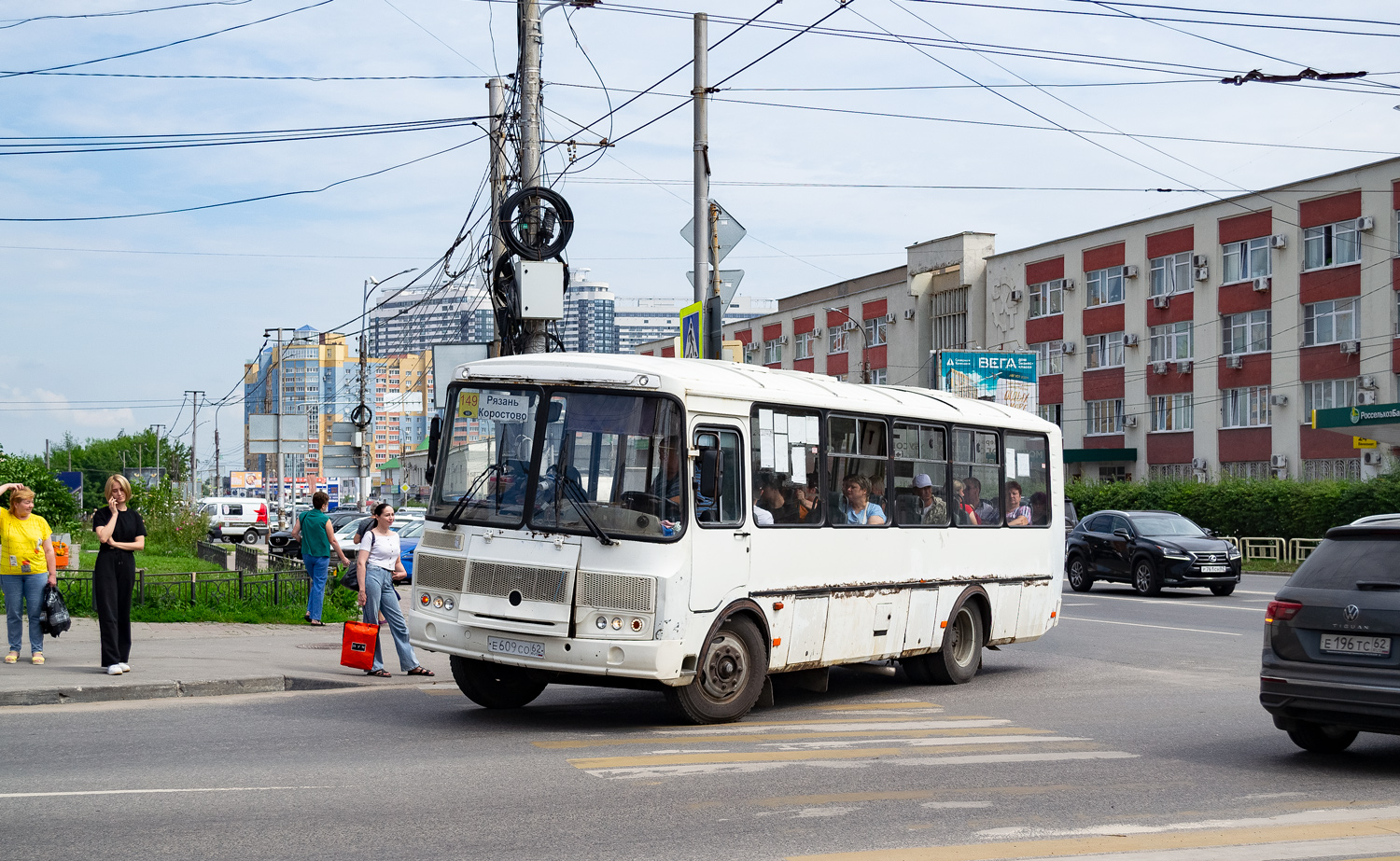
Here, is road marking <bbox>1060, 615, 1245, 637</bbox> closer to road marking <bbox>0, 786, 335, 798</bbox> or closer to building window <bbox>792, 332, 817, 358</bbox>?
road marking <bbox>0, 786, 335, 798</bbox>

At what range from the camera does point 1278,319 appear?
49719 millimetres

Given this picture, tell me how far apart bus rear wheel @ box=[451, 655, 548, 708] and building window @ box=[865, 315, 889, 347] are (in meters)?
62.4

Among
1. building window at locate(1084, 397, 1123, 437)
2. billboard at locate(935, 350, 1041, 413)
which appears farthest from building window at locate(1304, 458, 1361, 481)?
building window at locate(1084, 397, 1123, 437)

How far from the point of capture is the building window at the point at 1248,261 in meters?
50.4

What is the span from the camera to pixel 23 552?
12695 millimetres

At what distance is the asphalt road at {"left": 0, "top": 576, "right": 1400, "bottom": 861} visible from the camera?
21.8ft

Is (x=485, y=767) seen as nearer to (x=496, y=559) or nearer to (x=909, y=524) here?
(x=496, y=559)

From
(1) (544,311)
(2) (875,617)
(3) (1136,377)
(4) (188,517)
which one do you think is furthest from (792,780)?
(3) (1136,377)

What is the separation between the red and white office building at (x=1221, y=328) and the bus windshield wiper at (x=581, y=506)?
4115cm

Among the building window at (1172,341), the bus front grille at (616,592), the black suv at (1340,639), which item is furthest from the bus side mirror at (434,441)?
the building window at (1172,341)

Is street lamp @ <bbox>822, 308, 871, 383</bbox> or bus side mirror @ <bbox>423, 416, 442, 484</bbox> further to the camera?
street lamp @ <bbox>822, 308, 871, 383</bbox>

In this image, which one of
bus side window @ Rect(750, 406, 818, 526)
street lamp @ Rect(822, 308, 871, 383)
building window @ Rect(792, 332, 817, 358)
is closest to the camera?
bus side window @ Rect(750, 406, 818, 526)

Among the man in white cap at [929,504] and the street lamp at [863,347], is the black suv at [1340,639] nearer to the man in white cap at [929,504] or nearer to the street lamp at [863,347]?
the man in white cap at [929,504]

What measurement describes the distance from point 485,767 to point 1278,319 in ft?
154
